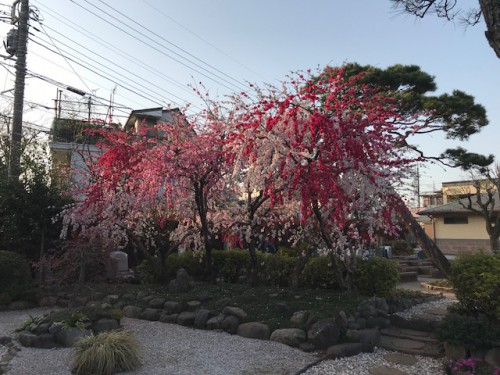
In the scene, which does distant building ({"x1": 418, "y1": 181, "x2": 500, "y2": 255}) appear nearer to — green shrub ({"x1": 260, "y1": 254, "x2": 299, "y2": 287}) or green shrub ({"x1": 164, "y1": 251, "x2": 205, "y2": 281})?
green shrub ({"x1": 260, "y1": 254, "x2": 299, "y2": 287})

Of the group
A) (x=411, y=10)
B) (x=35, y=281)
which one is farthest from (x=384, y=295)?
(x=35, y=281)

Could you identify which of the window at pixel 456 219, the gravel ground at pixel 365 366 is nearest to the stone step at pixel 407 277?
the gravel ground at pixel 365 366

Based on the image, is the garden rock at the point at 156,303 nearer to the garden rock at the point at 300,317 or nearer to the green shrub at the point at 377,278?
the garden rock at the point at 300,317

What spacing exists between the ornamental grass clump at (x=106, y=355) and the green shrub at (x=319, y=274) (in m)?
4.21

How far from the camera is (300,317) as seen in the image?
19.5ft

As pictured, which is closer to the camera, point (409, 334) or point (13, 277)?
point (409, 334)

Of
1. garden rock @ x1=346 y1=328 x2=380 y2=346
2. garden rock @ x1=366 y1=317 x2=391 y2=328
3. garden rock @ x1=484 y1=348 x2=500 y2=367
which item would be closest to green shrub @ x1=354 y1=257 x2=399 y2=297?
garden rock @ x1=366 y1=317 x2=391 y2=328

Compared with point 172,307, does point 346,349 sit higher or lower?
lower

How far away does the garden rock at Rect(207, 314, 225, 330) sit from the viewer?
6309 millimetres

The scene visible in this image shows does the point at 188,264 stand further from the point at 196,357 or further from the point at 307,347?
the point at 307,347

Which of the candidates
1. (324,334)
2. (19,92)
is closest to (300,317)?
(324,334)

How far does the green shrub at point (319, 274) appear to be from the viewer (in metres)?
7.88

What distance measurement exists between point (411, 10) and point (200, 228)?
19.6ft

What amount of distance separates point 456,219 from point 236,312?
1993 centimetres
